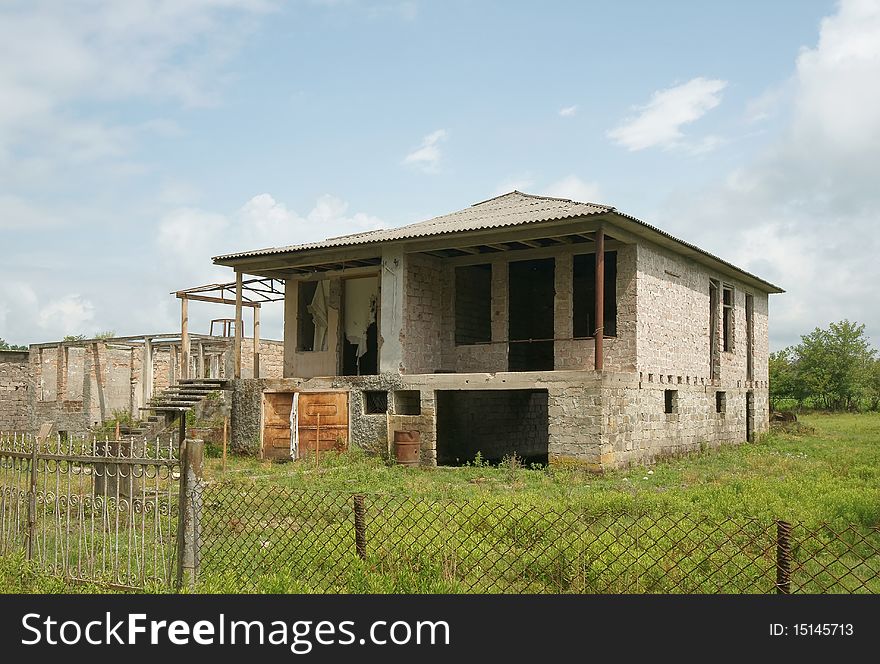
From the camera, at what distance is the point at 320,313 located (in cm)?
2277

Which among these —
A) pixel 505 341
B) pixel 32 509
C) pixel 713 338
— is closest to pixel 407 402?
pixel 505 341

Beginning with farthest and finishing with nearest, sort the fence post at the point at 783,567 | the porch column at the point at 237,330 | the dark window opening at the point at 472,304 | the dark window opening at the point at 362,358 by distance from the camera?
the dark window opening at the point at 362,358 < the porch column at the point at 237,330 < the dark window opening at the point at 472,304 < the fence post at the point at 783,567

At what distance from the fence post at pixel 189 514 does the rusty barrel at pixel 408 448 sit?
38.7 ft

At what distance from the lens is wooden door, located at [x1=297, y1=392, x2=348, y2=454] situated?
1977cm

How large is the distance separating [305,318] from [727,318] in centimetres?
1180

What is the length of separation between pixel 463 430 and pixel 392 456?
10.4 ft

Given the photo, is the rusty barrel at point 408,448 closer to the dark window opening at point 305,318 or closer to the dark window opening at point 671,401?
the dark window opening at point 305,318

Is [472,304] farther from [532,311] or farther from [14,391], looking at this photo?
[14,391]

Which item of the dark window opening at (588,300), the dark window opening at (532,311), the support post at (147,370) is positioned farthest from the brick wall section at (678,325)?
the support post at (147,370)

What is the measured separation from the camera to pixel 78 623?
17.9 ft

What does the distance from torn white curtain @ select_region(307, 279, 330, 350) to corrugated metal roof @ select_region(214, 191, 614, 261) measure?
4.58ft

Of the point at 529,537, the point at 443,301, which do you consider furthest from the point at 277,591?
the point at 443,301

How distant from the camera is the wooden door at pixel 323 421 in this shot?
64.8ft

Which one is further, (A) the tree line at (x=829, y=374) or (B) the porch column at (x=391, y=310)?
(A) the tree line at (x=829, y=374)
